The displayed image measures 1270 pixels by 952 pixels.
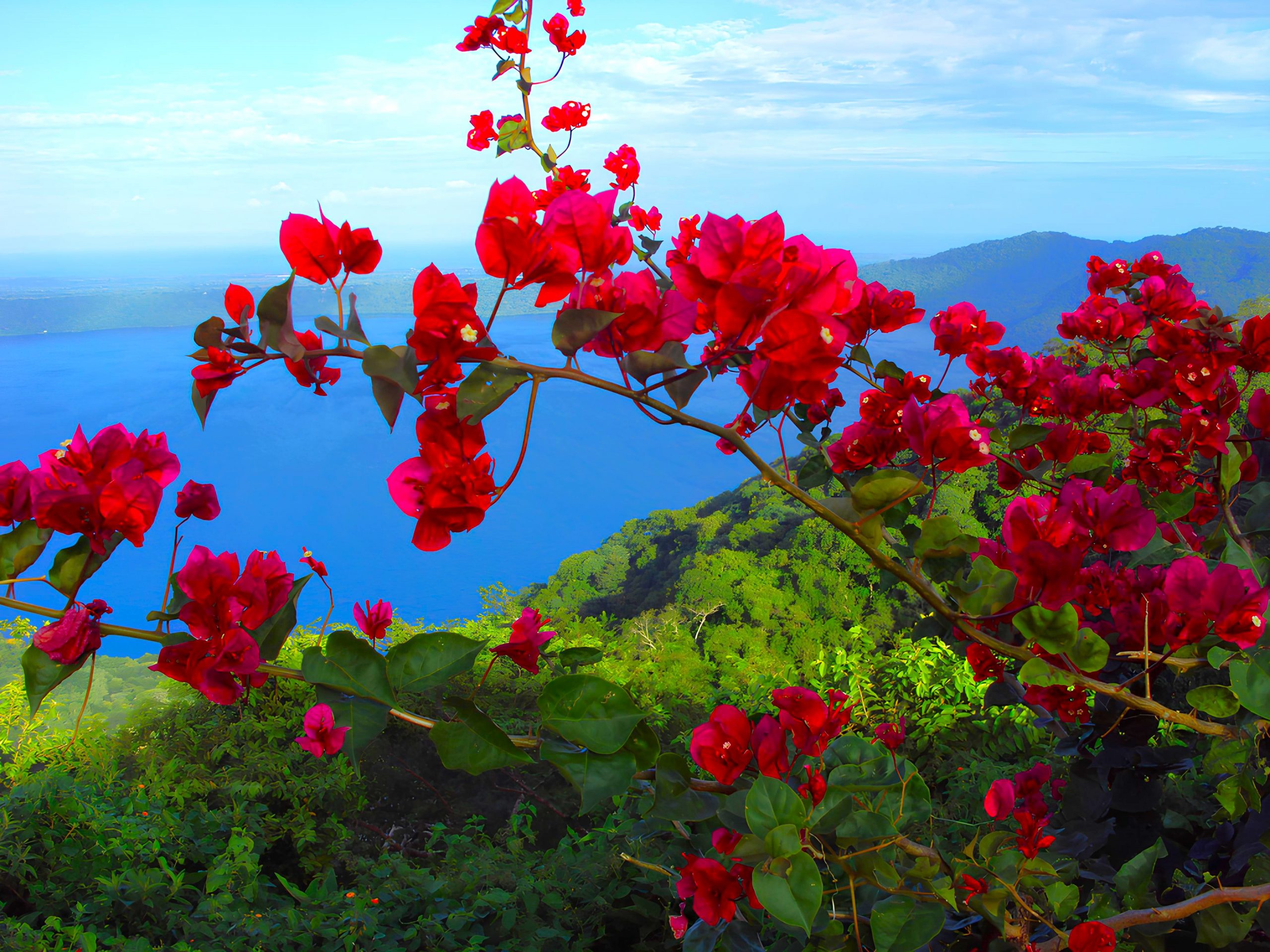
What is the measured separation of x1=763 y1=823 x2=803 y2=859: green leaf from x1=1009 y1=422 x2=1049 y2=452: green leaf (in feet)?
1.50

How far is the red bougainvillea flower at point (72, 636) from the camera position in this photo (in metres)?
0.44

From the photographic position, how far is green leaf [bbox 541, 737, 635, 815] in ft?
1.44

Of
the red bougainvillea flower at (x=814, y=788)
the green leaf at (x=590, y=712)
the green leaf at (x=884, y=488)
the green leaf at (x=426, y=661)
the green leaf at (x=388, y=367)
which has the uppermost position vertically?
the green leaf at (x=388, y=367)

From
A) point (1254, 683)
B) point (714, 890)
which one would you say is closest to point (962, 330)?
point (1254, 683)

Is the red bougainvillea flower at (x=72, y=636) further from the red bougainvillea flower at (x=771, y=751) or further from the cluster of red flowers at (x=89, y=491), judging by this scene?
the red bougainvillea flower at (x=771, y=751)

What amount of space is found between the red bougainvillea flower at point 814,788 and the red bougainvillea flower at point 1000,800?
27 cm

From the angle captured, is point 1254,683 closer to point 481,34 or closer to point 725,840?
point 725,840

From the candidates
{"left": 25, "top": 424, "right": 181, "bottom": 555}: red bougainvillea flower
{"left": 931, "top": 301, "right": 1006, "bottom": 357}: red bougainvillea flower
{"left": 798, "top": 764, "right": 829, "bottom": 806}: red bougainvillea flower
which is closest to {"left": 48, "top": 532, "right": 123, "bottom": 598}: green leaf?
{"left": 25, "top": 424, "right": 181, "bottom": 555}: red bougainvillea flower

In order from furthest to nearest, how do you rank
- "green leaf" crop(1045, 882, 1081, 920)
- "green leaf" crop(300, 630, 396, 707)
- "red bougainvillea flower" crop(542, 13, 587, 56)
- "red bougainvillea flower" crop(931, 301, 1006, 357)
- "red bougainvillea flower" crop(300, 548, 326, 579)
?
"red bougainvillea flower" crop(542, 13, 587, 56)
"red bougainvillea flower" crop(931, 301, 1006, 357)
"green leaf" crop(1045, 882, 1081, 920)
"red bougainvillea flower" crop(300, 548, 326, 579)
"green leaf" crop(300, 630, 396, 707)

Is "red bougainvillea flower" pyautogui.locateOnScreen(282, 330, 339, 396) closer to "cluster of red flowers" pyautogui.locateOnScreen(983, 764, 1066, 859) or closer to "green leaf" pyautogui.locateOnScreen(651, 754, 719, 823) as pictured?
"green leaf" pyautogui.locateOnScreen(651, 754, 719, 823)

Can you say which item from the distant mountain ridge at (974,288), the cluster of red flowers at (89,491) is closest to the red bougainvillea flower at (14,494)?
the cluster of red flowers at (89,491)

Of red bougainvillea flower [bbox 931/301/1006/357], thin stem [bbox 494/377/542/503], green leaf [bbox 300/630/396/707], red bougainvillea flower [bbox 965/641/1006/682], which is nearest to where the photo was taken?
thin stem [bbox 494/377/542/503]

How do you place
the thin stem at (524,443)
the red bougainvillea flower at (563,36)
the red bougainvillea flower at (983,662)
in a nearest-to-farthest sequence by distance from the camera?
the thin stem at (524,443) → the red bougainvillea flower at (983,662) → the red bougainvillea flower at (563,36)

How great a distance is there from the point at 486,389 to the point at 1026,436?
0.59 metres
